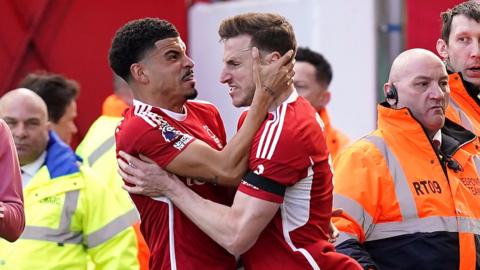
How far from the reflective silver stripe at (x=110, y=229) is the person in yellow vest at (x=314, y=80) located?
176 cm

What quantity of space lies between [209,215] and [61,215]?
73.8 inches

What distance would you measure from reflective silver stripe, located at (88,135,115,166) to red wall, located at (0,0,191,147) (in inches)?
90.0

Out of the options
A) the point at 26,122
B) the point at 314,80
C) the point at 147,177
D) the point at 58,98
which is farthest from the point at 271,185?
the point at 314,80

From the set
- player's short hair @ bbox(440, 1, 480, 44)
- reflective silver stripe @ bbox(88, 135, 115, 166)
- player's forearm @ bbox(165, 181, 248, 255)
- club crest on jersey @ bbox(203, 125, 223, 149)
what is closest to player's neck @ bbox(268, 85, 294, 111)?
club crest on jersey @ bbox(203, 125, 223, 149)

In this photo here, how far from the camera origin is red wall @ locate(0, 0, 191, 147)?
9.30m

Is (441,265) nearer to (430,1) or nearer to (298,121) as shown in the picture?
(298,121)

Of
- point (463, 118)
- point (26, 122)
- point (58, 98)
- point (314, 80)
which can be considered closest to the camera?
point (463, 118)

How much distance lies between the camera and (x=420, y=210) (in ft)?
16.9

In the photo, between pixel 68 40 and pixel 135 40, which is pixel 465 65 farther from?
pixel 68 40

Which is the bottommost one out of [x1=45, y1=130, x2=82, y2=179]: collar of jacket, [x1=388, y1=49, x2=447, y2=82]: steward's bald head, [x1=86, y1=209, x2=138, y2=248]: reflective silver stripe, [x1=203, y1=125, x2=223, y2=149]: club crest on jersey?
[x1=86, y1=209, x2=138, y2=248]: reflective silver stripe

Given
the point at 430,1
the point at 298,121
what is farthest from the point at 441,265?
the point at 430,1

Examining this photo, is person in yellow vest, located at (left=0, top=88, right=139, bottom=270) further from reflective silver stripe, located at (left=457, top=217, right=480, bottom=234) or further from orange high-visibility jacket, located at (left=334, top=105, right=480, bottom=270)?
reflective silver stripe, located at (left=457, top=217, right=480, bottom=234)

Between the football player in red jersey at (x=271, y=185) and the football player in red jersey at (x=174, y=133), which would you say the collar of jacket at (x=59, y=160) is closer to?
the football player in red jersey at (x=174, y=133)

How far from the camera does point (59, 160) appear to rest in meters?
6.35
